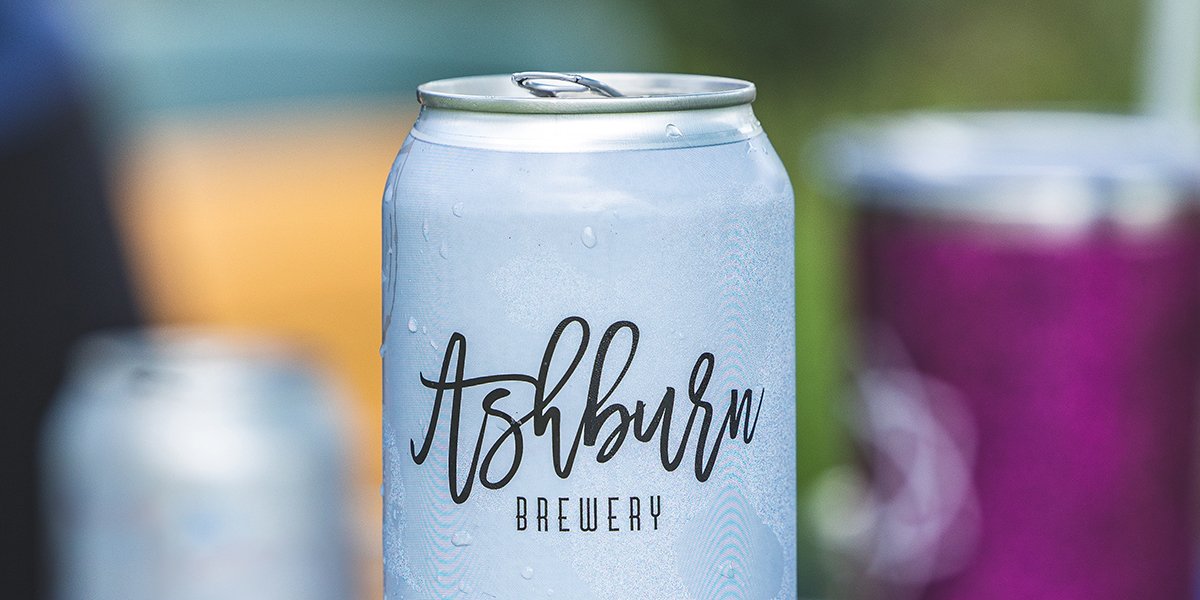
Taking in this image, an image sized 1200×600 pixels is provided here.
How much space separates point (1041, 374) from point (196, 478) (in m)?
1.02

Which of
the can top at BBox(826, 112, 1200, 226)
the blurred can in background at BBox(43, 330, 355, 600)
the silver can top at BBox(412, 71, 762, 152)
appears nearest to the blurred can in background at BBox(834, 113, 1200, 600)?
the can top at BBox(826, 112, 1200, 226)

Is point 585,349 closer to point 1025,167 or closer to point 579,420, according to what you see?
point 579,420

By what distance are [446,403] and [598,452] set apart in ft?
0.24

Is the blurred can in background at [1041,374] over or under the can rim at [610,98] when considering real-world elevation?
under

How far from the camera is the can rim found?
672mm

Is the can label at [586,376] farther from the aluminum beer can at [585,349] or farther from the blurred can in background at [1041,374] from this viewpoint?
the blurred can in background at [1041,374]

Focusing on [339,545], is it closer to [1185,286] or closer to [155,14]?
[1185,286]

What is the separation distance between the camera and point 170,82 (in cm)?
316

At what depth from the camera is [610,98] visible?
2.22ft

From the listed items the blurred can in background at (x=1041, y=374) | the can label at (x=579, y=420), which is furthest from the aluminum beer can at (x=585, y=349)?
the blurred can in background at (x=1041, y=374)

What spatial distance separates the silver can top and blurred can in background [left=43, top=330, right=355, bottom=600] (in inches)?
48.6

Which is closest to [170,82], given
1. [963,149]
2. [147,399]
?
[147,399]

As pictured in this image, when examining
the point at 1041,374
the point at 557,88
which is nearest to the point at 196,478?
the point at 1041,374

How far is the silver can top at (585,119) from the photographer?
0.68 metres
